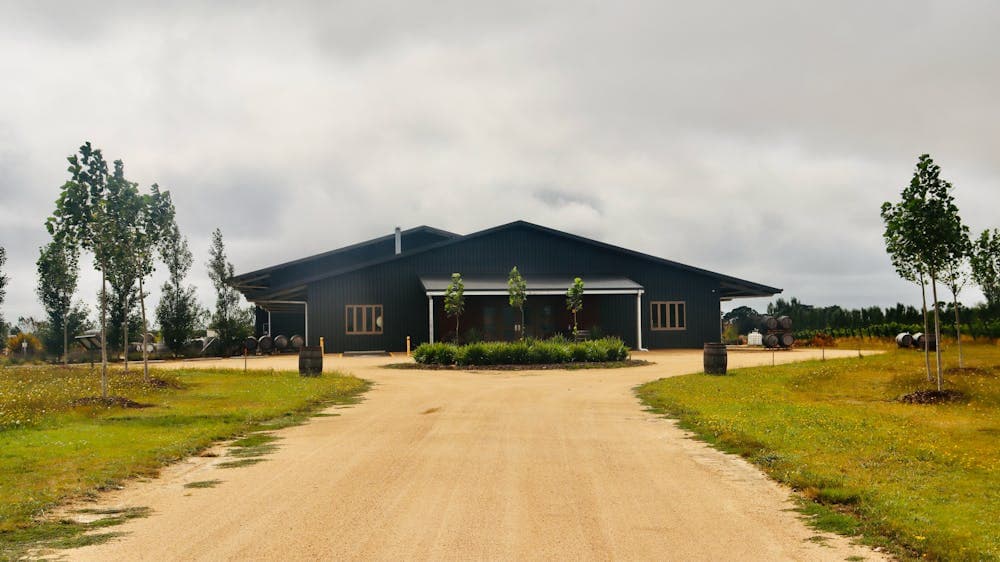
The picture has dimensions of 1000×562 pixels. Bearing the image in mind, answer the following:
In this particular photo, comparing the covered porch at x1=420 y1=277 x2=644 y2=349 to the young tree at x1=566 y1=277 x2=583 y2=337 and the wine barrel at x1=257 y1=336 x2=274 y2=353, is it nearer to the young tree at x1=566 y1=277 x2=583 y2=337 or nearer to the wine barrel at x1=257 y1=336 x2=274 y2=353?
the young tree at x1=566 y1=277 x2=583 y2=337

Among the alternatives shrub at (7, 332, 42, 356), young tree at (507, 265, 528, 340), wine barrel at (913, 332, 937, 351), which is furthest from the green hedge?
shrub at (7, 332, 42, 356)

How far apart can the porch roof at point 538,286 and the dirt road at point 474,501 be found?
25925mm

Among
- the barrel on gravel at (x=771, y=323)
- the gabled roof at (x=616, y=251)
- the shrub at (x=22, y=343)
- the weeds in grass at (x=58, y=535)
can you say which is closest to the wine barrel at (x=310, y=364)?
the weeds in grass at (x=58, y=535)

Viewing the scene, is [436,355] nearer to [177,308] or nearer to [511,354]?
[511,354]

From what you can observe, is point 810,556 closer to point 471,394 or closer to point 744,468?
point 744,468

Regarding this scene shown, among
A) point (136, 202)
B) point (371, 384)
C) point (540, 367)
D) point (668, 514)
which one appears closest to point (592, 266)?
point (540, 367)

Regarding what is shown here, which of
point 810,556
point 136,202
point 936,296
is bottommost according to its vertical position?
point 810,556

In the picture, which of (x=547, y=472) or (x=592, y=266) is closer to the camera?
(x=547, y=472)

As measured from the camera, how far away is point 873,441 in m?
12.2

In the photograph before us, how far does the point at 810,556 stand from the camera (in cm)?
670

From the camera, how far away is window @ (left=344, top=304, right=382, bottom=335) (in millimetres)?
42906

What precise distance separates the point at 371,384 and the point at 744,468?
47.9 feet

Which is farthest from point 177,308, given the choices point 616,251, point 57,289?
point 616,251

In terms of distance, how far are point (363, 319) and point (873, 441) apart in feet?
109
